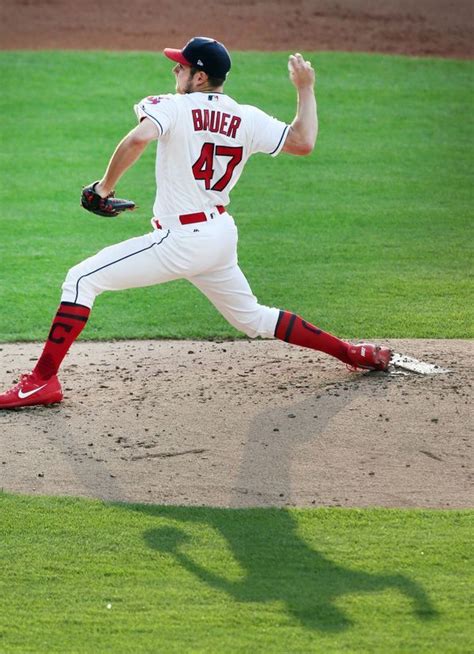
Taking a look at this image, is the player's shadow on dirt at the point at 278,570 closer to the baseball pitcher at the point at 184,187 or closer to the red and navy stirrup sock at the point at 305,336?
the baseball pitcher at the point at 184,187

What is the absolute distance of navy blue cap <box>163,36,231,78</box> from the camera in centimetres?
596

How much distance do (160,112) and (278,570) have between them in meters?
2.39

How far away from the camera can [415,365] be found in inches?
→ 266

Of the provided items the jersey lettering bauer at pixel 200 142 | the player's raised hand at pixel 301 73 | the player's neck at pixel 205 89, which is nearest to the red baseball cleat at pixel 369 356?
the jersey lettering bauer at pixel 200 142

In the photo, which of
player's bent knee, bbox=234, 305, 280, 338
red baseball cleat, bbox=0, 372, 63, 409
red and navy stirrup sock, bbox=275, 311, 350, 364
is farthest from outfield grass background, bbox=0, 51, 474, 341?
red baseball cleat, bbox=0, 372, 63, 409

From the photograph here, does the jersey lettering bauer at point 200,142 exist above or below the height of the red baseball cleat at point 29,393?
above

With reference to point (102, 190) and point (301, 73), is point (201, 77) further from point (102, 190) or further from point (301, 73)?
point (102, 190)

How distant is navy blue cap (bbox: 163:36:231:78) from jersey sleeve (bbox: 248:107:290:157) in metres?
0.28

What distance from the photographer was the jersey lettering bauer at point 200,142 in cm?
591

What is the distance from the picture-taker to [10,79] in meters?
14.5

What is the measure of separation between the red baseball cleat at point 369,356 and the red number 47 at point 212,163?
1.16 metres

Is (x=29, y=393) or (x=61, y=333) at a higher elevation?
(x=61, y=333)

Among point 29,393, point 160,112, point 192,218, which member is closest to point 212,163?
point 192,218

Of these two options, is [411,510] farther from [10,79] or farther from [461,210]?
[10,79]
